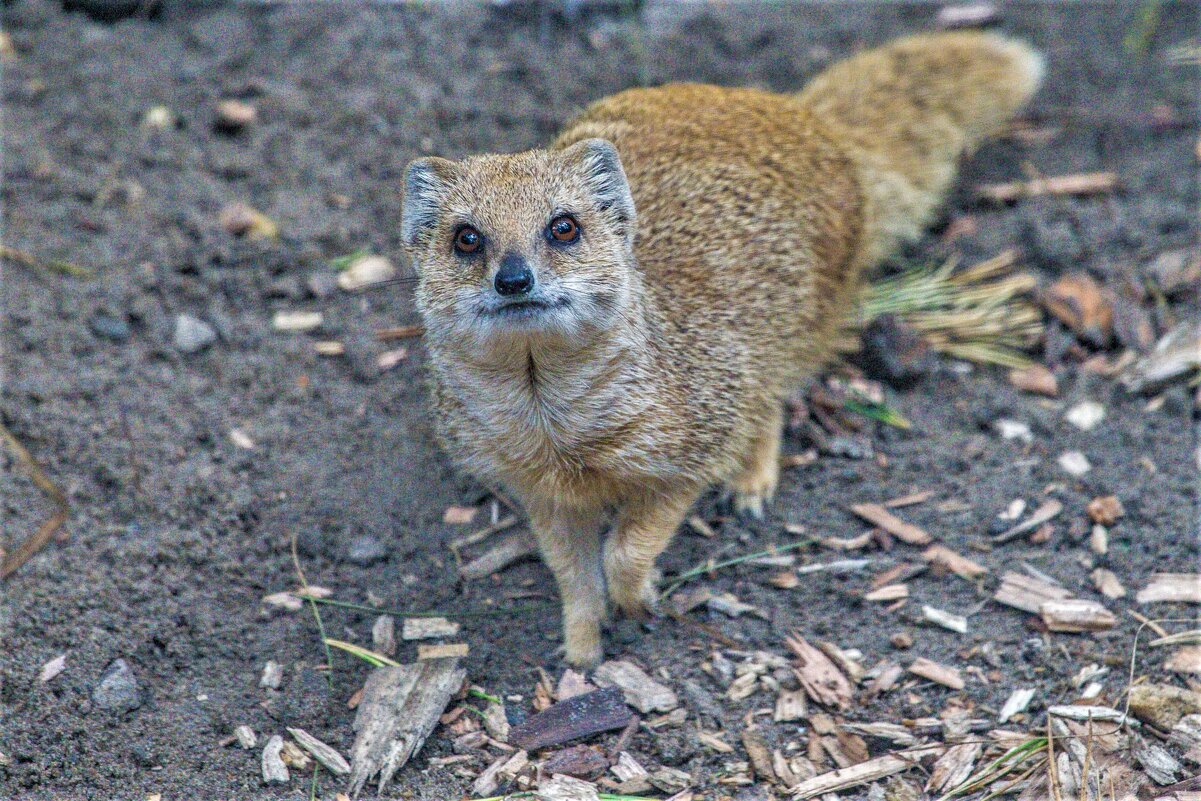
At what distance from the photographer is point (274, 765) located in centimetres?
369

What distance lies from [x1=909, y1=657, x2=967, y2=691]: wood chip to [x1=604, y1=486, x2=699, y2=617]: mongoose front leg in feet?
3.29

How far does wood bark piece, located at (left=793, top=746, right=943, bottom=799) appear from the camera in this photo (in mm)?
3611

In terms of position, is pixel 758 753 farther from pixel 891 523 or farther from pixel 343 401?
pixel 343 401

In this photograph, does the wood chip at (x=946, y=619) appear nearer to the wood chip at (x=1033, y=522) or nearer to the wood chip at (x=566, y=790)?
the wood chip at (x=1033, y=522)

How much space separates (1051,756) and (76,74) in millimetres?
5810

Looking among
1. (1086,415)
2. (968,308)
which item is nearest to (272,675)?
(1086,415)

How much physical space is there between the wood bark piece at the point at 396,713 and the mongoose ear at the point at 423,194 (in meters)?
1.54

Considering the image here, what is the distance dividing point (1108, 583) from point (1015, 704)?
0.70 m

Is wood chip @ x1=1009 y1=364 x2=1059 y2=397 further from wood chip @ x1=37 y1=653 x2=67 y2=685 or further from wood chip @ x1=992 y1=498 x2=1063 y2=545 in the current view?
wood chip @ x1=37 y1=653 x2=67 y2=685

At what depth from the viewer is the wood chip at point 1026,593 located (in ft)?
13.6

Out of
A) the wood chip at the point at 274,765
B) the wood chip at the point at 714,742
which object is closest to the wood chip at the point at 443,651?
the wood chip at the point at 274,765

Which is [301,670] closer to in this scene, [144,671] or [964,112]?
[144,671]

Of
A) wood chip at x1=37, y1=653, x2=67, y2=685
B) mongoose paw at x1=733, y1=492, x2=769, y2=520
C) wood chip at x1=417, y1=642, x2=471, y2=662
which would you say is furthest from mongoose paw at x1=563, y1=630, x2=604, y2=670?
wood chip at x1=37, y1=653, x2=67, y2=685

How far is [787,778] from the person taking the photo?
12.1 ft
